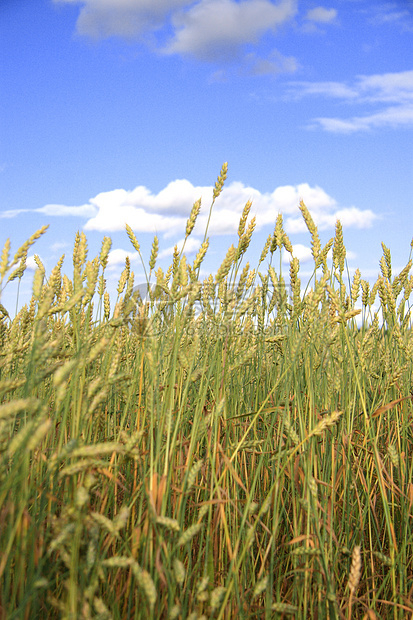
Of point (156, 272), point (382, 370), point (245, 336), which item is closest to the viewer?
point (156, 272)

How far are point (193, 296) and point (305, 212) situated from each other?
2.47 feet

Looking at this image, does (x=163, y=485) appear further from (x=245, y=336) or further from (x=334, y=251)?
(x=334, y=251)

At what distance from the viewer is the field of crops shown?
119 cm

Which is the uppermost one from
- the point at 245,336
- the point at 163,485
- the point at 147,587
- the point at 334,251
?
the point at 334,251

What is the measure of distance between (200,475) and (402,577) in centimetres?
75

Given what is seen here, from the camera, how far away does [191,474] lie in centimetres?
133

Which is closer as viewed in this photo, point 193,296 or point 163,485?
point 163,485

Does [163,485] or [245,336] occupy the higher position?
[245,336]

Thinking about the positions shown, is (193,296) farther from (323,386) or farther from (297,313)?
(323,386)

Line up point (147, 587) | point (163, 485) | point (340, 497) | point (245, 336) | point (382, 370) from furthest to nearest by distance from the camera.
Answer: point (382, 370) → point (245, 336) → point (340, 497) → point (163, 485) → point (147, 587)

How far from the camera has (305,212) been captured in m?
2.10

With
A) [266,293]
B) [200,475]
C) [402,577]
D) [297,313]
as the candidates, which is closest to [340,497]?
[402,577]

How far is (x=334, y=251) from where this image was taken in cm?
228

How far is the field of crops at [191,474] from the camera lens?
1.19 metres
